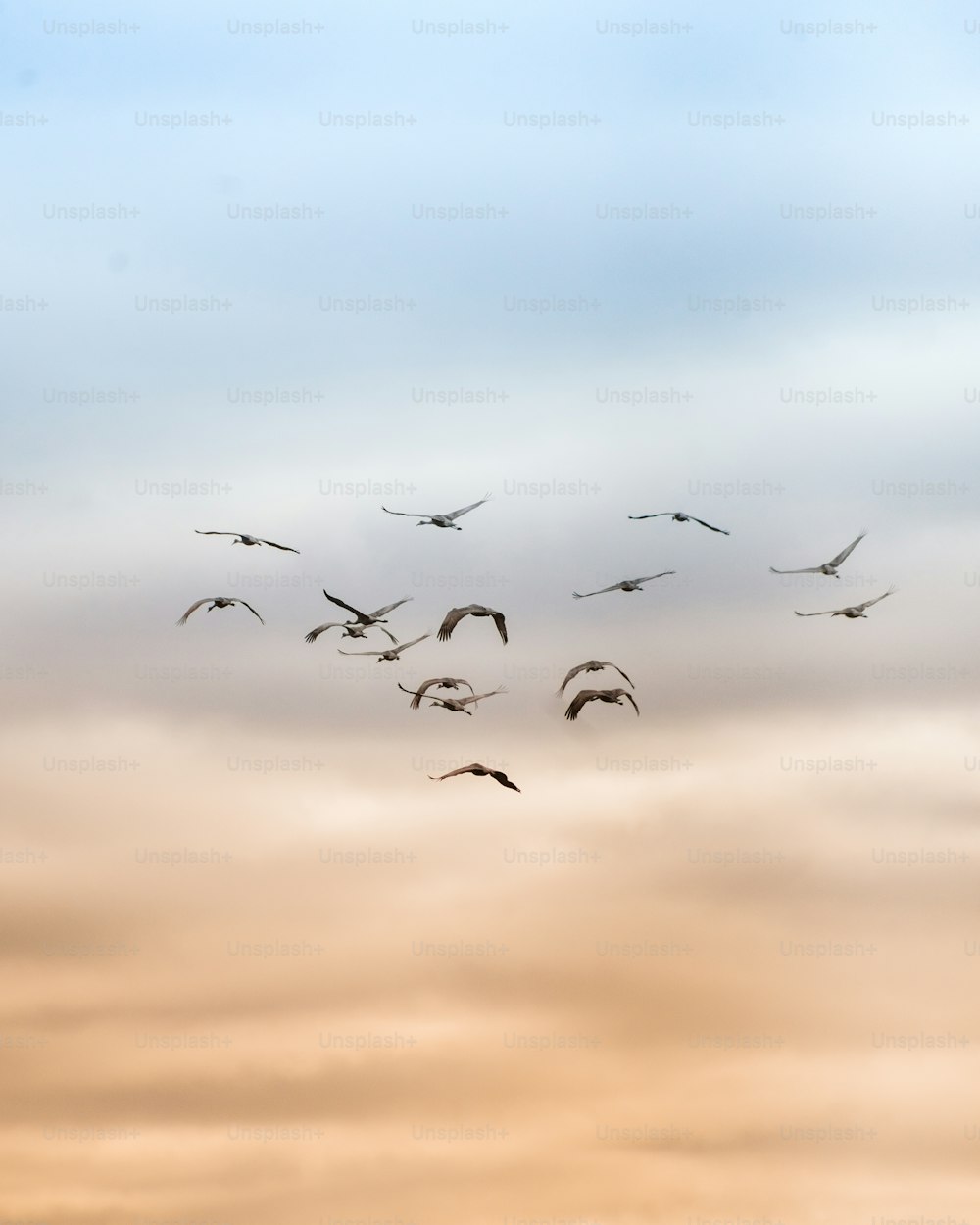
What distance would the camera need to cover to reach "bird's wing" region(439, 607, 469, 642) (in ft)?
359

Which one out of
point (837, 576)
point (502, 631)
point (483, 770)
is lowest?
point (483, 770)

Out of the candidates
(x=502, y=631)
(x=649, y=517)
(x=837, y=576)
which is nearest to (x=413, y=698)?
(x=502, y=631)

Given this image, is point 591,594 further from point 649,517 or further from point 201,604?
point 201,604

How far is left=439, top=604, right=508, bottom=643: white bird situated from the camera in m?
110

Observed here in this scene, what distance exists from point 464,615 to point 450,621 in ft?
2.71

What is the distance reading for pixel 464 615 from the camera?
4363 inches

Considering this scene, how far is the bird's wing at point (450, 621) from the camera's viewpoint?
4304 inches

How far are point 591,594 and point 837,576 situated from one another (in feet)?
57.8

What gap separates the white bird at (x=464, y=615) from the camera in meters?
110

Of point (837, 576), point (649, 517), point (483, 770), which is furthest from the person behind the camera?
point (837, 576)

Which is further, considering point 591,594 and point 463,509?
point 463,509

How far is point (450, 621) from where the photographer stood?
110375 millimetres

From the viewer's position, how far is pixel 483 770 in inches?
4178

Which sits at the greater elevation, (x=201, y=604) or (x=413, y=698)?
(x=201, y=604)
